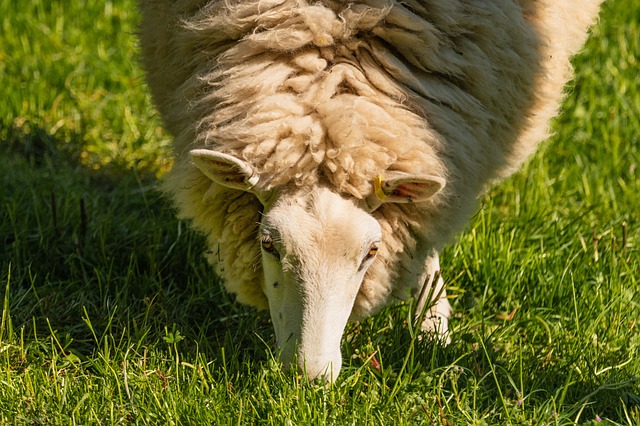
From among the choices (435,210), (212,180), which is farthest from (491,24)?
(212,180)

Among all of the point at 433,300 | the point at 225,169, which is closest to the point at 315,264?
the point at 225,169

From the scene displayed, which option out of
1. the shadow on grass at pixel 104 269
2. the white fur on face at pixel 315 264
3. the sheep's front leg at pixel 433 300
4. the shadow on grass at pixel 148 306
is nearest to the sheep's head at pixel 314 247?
the white fur on face at pixel 315 264

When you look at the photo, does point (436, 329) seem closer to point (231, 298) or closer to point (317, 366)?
point (317, 366)

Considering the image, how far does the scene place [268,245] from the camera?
3025mm

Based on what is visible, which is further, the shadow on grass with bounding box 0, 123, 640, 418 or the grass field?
the shadow on grass with bounding box 0, 123, 640, 418

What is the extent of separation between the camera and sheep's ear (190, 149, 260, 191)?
2920mm

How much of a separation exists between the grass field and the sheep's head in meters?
0.14

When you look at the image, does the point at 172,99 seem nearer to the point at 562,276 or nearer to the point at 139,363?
the point at 139,363

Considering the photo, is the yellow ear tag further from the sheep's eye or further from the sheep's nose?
the sheep's nose

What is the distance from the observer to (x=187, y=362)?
328 cm

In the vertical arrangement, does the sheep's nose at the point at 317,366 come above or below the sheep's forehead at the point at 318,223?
below

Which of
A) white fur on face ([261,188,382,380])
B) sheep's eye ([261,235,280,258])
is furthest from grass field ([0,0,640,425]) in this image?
sheep's eye ([261,235,280,258])

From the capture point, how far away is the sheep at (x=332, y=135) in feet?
9.68

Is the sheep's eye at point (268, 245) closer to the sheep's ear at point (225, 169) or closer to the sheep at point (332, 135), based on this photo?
the sheep at point (332, 135)
